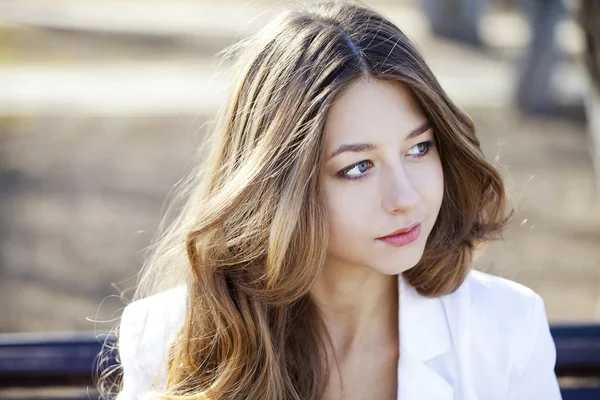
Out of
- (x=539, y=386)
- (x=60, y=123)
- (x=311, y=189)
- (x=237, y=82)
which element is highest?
(x=60, y=123)

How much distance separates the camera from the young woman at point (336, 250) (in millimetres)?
2080

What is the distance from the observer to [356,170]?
2092 mm

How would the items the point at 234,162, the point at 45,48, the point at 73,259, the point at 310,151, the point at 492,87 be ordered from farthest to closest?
the point at 45,48, the point at 492,87, the point at 73,259, the point at 234,162, the point at 310,151

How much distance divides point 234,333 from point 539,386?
872 millimetres

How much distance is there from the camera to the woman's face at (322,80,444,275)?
6.75 ft

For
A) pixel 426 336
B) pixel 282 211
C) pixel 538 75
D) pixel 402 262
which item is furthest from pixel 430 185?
pixel 538 75

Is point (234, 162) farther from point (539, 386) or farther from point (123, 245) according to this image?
point (123, 245)

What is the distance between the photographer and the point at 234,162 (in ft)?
7.26

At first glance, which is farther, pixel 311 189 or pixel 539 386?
pixel 539 386

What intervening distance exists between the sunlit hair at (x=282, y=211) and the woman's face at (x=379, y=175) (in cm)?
4

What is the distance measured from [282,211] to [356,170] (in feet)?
0.71

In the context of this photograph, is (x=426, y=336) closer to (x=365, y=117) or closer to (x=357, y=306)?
(x=357, y=306)

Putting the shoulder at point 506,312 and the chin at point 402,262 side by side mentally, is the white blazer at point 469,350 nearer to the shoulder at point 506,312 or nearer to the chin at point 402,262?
the shoulder at point 506,312

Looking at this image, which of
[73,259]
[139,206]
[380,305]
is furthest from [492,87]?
[380,305]
